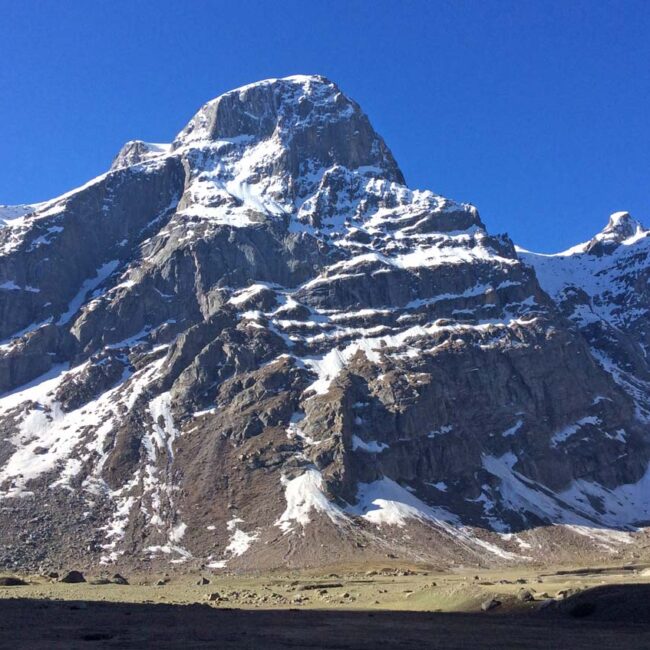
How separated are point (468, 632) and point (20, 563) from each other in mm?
136109

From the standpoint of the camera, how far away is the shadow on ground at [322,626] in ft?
128

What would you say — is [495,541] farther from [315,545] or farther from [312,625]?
[312,625]

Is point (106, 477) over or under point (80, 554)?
over

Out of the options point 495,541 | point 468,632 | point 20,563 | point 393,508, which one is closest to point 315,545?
point 393,508

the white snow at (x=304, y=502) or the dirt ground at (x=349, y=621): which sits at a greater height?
the white snow at (x=304, y=502)

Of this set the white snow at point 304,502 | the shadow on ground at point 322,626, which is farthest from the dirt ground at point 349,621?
the white snow at point 304,502

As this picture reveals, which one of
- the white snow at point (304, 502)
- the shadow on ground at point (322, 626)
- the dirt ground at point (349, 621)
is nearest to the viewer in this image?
the shadow on ground at point (322, 626)

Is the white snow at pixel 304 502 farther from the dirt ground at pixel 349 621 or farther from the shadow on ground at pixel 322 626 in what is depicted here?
the shadow on ground at pixel 322 626

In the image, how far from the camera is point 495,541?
617 feet

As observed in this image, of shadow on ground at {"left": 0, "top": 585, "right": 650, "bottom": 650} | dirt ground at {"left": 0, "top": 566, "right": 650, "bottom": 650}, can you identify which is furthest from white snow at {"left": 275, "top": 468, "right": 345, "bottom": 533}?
shadow on ground at {"left": 0, "top": 585, "right": 650, "bottom": 650}

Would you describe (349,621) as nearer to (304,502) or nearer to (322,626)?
(322,626)

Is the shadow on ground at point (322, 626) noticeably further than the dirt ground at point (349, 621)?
No

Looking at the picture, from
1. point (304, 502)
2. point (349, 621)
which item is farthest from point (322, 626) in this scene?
point (304, 502)

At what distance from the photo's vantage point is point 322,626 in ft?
160
